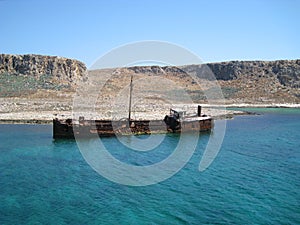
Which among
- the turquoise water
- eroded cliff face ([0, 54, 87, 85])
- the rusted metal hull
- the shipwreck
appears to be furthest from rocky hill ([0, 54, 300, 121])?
the turquoise water

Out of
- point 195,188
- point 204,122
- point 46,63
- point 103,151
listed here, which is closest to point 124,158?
point 103,151

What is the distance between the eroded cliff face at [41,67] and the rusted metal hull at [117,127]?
3155 inches

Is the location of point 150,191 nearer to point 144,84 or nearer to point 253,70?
point 144,84

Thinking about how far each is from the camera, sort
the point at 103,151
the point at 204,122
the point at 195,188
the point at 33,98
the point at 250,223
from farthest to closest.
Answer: the point at 33,98, the point at 204,122, the point at 103,151, the point at 195,188, the point at 250,223

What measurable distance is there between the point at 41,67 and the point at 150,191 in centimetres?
10935

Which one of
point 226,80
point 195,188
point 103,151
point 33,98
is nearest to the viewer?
point 195,188

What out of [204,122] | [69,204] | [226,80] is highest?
[226,80]

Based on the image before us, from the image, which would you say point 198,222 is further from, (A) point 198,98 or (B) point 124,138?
(A) point 198,98

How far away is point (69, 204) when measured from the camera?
17.2m

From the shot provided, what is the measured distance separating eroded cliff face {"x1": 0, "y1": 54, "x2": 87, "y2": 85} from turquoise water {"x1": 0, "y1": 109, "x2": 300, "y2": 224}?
90.9 metres

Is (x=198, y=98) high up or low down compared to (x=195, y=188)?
up

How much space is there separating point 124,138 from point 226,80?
418ft

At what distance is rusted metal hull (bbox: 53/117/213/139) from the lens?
1405 inches

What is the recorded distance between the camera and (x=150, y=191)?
19609 mm
